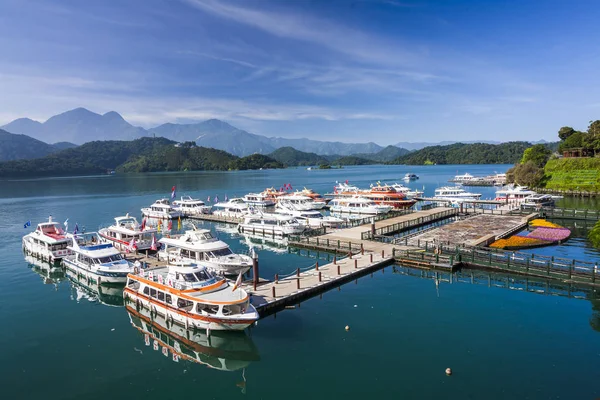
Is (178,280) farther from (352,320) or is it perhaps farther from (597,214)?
(597,214)

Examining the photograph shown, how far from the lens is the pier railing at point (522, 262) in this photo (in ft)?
97.5

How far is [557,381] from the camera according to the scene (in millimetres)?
17688

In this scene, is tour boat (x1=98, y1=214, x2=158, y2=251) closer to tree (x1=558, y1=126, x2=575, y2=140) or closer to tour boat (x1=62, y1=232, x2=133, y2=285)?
tour boat (x1=62, y1=232, x2=133, y2=285)

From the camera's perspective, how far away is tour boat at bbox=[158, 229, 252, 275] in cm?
3316

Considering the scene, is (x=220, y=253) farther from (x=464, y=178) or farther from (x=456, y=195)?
(x=464, y=178)

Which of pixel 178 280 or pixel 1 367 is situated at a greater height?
pixel 178 280

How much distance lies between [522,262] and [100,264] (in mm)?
35741

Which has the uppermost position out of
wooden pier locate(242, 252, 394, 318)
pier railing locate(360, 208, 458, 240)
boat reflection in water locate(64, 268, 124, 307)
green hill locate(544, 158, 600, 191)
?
green hill locate(544, 158, 600, 191)

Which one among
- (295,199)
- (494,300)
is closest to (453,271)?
(494,300)

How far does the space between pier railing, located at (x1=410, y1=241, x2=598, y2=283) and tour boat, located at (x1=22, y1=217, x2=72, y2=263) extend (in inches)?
1476

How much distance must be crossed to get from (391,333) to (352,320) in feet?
8.94

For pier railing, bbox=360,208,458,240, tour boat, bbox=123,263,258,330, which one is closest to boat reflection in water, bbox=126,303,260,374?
tour boat, bbox=123,263,258,330

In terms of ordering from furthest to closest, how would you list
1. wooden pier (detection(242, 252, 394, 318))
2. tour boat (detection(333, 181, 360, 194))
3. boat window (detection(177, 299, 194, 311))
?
tour boat (detection(333, 181, 360, 194)) → wooden pier (detection(242, 252, 394, 318)) → boat window (detection(177, 299, 194, 311))

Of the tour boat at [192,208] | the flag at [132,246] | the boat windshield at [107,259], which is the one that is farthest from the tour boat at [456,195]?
the boat windshield at [107,259]
